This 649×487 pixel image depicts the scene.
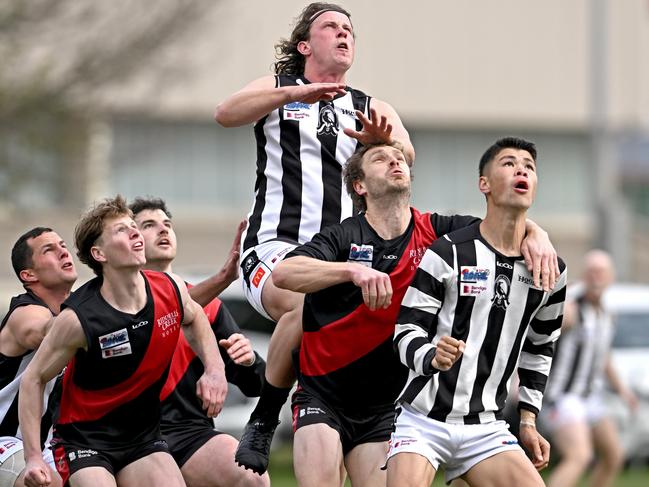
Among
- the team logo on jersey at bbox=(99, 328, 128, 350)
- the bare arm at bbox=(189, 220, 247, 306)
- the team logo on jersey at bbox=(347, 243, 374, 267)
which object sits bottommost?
the team logo on jersey at bbox=(99, 328, 128, 350)

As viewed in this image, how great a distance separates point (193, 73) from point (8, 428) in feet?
53.1

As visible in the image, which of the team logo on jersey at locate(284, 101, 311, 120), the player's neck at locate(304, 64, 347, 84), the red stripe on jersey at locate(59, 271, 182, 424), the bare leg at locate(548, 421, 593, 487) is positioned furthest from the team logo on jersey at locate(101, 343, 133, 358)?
the bare leg at locate(548, 421, 593, 487)

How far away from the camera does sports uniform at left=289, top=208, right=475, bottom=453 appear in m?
8.01

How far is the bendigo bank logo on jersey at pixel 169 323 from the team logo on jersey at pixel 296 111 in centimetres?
127

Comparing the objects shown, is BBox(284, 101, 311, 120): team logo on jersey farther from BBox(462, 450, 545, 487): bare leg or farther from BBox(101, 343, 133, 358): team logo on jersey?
BBox(462, 450, 545, 487): bare leg

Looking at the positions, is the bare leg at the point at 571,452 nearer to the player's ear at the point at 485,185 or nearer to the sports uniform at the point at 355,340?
the sports uniform at the point at 355,340

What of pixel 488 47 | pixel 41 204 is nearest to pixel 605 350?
pixel 41 204

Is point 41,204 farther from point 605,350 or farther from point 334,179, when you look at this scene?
point 334,179

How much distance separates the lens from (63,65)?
2147cm

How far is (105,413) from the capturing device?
8133 millimetres

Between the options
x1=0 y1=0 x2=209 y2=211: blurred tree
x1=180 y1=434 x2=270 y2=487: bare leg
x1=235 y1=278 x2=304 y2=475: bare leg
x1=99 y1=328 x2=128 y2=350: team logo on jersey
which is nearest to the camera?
x1=99 y1=328 x2=128 y2=350: team logo on jersey

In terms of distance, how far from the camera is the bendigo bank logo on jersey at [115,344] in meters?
7.88

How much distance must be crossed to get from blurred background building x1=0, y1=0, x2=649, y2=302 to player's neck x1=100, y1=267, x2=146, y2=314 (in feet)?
43.0

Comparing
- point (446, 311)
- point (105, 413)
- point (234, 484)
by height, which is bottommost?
point (234, 484)
